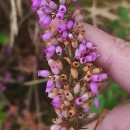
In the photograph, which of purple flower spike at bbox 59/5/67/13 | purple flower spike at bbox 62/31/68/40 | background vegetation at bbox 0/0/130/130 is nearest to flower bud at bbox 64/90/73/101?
purple flower spike at bbox 62/31/68/40

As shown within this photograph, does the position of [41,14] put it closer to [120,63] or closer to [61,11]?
[61,11]

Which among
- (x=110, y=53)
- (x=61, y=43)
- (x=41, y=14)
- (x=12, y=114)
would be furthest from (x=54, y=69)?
(x=12, y=114)

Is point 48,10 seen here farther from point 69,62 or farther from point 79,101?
point 79,101

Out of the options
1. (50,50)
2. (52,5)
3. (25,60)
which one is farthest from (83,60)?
(25,60)

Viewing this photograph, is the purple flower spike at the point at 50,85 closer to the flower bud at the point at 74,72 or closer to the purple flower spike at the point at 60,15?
the flower bud at the point at 74,72

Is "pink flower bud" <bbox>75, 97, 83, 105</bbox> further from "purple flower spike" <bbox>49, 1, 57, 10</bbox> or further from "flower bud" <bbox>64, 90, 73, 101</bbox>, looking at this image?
"purple flower spike" <bbox>49, 1, 57, 10</bbox>

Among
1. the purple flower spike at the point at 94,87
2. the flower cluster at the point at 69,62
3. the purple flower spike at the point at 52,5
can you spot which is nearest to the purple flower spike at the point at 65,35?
the flower cluster at the point at 69,62
